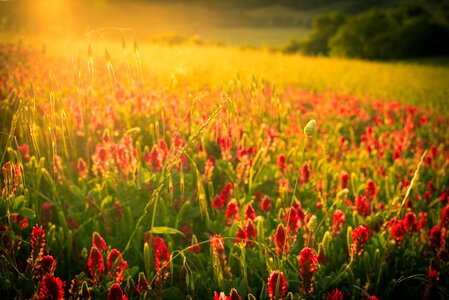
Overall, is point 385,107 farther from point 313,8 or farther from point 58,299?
A: point 313,8

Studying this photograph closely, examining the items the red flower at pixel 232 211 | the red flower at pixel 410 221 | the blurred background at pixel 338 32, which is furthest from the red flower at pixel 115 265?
the blurred background at pixel 338 32

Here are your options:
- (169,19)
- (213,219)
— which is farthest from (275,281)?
(169,19)

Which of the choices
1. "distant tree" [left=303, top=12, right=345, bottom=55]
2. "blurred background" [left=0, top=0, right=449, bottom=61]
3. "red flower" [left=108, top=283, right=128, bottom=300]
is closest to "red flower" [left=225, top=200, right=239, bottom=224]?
"red flower" [left=108, top=283, right=128, bottom=300]

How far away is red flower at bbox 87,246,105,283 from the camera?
66.2 inches

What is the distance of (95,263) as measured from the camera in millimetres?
1706

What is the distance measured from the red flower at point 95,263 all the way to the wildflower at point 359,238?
131 centimetres

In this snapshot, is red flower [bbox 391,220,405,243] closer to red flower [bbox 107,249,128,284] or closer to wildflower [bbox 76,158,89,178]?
red flower [bbox 107,249,128,284]

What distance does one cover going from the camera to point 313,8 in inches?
4879

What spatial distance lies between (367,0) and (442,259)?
401 feet

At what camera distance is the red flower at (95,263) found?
1.68 meters

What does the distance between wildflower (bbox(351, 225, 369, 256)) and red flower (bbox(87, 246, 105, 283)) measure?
51.6 inches

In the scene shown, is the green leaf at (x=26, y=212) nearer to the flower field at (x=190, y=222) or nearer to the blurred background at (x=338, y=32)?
the flower field at (x=190, y=222)

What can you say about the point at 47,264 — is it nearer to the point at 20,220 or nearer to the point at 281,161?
the point at 20,220

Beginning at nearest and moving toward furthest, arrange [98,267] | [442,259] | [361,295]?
[98,267] < [361,295] < [442,259]
